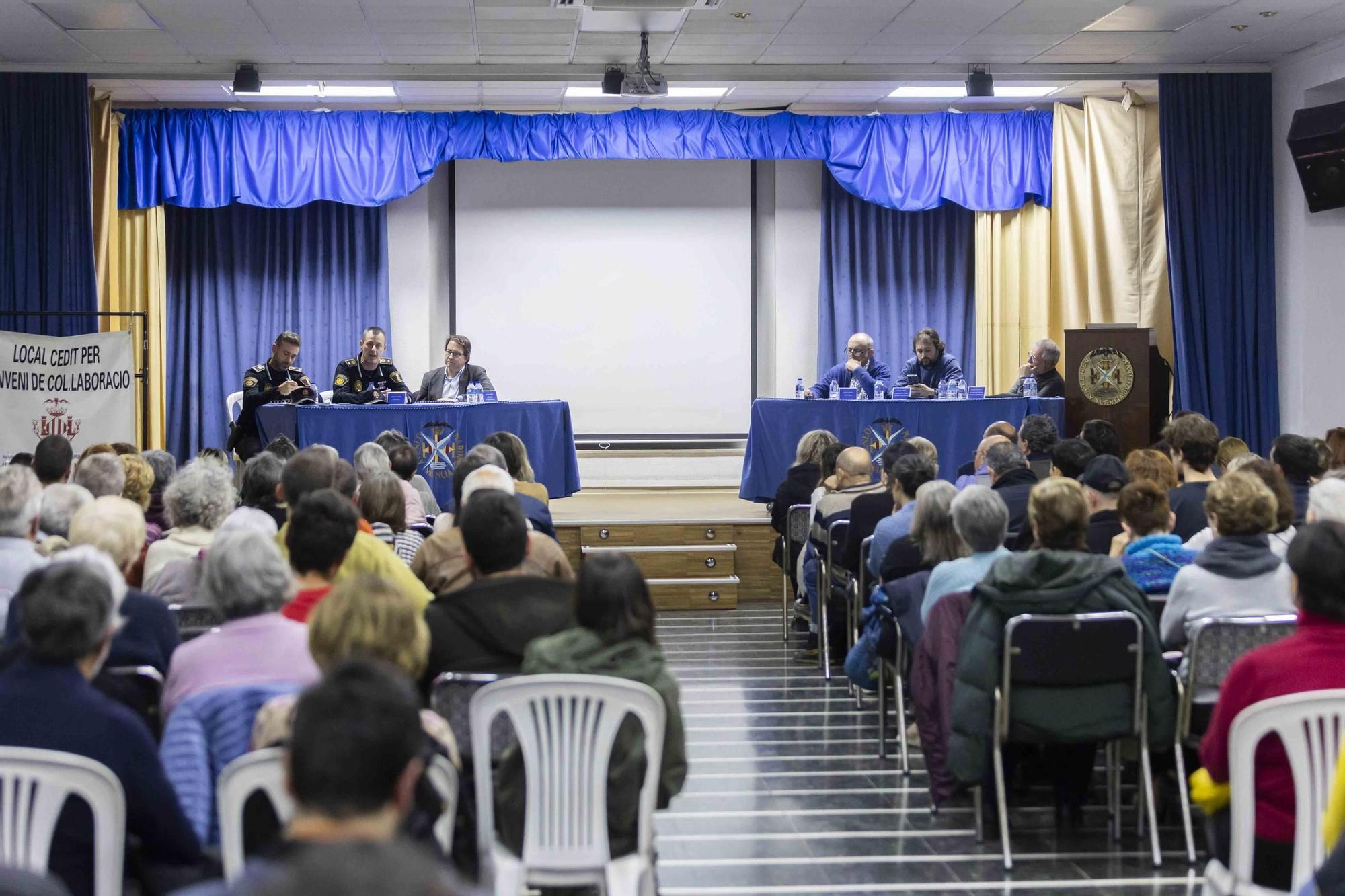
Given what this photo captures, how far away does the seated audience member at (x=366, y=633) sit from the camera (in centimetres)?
233

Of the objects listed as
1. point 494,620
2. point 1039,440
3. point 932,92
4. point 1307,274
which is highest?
point 932,92

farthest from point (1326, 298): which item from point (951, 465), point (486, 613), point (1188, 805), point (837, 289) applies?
point (486, 613)

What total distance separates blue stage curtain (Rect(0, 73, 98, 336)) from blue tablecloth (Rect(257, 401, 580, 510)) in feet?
5.73

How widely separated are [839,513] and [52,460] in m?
3.18

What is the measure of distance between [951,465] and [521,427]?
2.68m

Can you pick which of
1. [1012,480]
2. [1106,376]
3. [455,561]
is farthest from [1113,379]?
[455,561]

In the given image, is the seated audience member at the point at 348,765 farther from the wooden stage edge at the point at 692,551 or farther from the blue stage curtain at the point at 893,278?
the blue stage curtain at the point at 893,278

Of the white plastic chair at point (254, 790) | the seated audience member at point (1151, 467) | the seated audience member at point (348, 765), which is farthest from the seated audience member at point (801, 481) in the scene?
the seated audience member at point (348, 765)

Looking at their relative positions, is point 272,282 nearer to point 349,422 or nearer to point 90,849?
point 349,422

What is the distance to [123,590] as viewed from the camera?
114 inches

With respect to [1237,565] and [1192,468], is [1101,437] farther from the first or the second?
[1237,565]

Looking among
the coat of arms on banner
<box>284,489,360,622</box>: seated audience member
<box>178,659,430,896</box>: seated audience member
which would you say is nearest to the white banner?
the coat of arms on banner

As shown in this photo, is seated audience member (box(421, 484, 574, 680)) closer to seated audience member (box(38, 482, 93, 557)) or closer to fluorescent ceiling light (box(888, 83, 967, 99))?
seated audience member (box(38, 482, 93, 557))

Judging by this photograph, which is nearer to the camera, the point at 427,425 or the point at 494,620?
the point at 494,620
